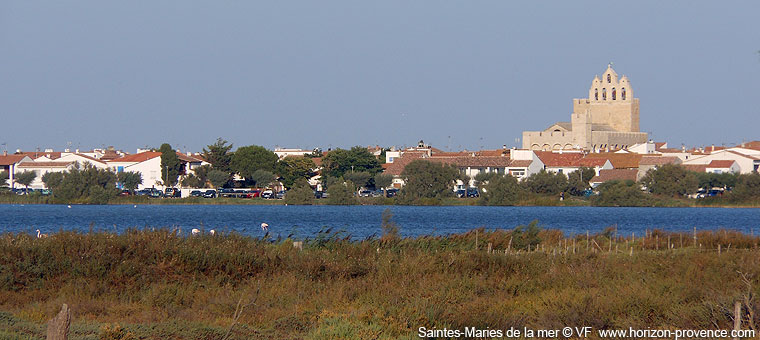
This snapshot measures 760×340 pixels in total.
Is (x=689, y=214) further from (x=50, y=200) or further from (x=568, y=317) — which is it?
(x=568, y=317)

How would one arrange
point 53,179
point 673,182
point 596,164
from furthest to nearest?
1. point 596,164
2. point 53,179
3. point 673,182

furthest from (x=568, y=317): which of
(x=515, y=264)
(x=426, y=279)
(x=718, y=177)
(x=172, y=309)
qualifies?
(x=718, y=177)

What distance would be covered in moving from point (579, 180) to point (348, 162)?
62.9ft

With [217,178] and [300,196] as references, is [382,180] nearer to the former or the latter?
[300,196]

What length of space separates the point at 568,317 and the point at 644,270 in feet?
14.9

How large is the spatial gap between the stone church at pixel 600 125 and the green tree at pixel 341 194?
137 ft

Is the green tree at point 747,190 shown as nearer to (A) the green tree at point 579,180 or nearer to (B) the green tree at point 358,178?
(A) the green tree at point 579,180

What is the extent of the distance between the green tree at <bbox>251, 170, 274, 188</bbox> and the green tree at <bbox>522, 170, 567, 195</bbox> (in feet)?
67.3

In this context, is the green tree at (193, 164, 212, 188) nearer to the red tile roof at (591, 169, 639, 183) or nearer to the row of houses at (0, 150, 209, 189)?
the row of houses at (0, 150, 209, 189)

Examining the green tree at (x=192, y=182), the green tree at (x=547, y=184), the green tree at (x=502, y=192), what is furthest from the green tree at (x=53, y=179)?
the green tree at (x=547, y=184)

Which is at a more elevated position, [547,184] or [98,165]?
[98,165]

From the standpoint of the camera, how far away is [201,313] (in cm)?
1445

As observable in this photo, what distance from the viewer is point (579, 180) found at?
257 ft

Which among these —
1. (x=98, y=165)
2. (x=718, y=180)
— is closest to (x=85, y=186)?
(x=98, y=165)
